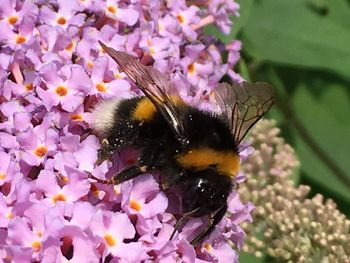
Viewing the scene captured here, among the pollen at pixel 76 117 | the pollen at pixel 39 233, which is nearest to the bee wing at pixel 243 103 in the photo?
the pollen at pixel 76 117

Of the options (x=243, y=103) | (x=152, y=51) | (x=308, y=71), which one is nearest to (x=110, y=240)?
(x=243, y=103)

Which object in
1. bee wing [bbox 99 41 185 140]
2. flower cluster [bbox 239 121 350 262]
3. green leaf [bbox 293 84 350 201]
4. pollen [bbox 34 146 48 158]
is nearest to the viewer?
bee wing [bbox 99 41 185 140]

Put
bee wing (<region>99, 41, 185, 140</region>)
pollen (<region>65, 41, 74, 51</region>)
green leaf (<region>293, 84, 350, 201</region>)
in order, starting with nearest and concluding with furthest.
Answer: bee wing (<region>99, 41, 185, 140</region>), pollen (<region>65, 41, 74, 51</region>), green leaf (<region>293, 84, 350, 201</region>)

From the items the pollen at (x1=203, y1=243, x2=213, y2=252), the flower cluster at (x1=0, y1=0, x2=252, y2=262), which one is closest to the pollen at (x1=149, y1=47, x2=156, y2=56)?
the flower cluster at (x1=0, y1=0, x2=252, y2=262)

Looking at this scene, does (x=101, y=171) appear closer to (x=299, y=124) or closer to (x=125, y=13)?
(x=125, y=13)

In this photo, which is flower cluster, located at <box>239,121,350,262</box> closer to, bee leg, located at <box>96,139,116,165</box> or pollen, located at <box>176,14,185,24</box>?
pollen, located at <box>176,14,185,24</box>

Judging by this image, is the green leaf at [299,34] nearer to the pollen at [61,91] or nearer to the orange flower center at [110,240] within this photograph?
the pollen at [61,91]

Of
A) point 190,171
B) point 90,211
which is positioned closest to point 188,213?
point 190,171
